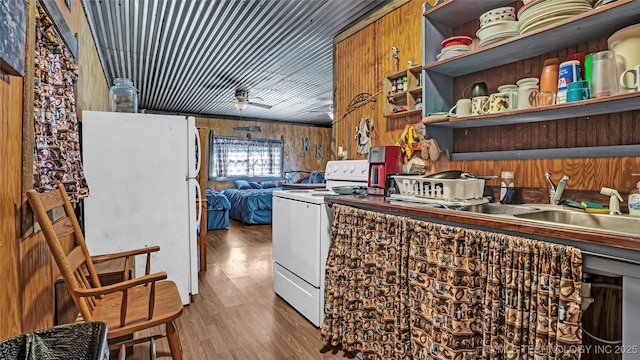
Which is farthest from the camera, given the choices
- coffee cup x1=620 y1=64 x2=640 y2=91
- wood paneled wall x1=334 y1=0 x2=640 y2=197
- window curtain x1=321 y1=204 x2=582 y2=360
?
wood paneled wall x1=334 y1=0 x2=640 y2=197

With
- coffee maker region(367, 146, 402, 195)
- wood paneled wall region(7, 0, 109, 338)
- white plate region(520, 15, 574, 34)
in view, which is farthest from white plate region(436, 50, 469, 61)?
wood paneled wall region(7, 0, 109, 338)

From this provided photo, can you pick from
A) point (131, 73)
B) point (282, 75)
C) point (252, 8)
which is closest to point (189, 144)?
point (252, 8)

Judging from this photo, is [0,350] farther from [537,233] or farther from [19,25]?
[537,233]

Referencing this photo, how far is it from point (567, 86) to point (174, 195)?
105 inches

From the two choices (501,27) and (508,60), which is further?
(508,60)

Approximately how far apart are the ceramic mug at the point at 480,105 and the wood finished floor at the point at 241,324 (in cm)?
162

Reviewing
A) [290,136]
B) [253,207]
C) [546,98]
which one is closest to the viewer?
[546,98]

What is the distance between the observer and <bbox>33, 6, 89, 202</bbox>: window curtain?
150 centimetres

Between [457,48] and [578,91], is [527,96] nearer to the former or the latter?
[578,91]

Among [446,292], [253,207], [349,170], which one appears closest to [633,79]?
[446,292]

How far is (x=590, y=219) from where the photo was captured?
4.66 ft

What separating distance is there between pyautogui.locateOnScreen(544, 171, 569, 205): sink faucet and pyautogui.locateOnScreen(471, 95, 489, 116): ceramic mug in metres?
0.46

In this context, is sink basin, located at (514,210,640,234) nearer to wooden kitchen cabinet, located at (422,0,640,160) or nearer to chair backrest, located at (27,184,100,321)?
wooden kitchen cabinet, located at (422,0,640,160)

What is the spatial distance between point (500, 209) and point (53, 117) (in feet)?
7.87
